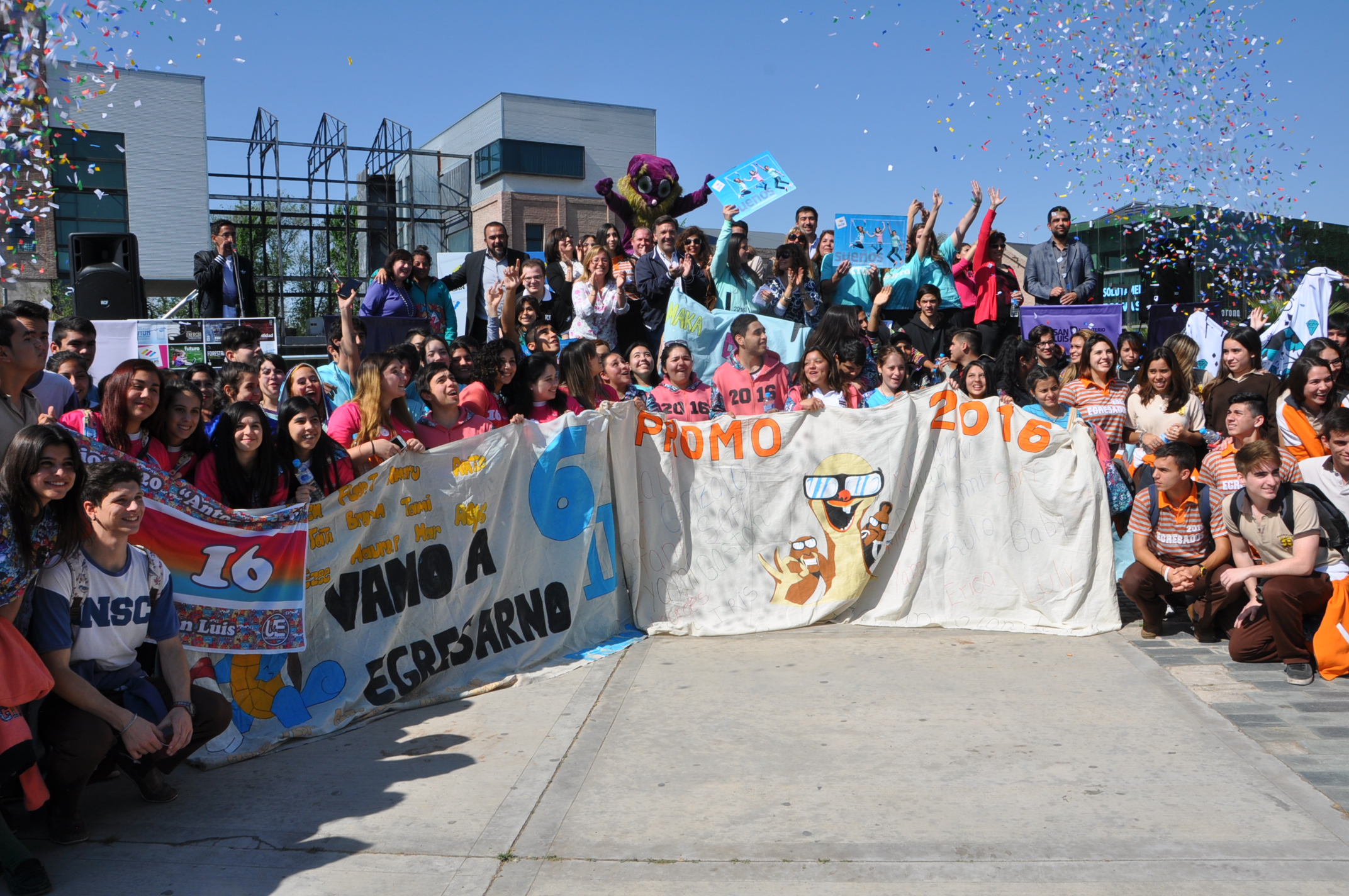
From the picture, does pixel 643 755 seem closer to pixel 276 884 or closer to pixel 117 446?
pixel 276 884

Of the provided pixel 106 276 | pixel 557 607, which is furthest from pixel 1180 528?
pixel 106 276

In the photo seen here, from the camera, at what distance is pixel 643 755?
15.0 ft

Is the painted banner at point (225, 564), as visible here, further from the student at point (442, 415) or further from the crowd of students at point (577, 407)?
the student at point (442, 415)

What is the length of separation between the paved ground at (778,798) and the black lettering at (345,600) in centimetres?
54

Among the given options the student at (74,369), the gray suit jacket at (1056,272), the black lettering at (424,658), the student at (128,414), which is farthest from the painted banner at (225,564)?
the gray suit jacket at (1056,272)

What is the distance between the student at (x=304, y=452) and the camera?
5.25 m

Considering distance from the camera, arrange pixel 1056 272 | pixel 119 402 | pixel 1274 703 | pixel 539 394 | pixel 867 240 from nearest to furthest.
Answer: pixel 119 402
pixel 1274 703
pixel 539 394
pixel 1056 272
pixel 867 240

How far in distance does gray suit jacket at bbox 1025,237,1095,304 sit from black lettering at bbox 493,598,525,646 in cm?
692

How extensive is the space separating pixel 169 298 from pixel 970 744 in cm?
3504

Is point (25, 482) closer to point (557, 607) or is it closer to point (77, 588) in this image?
point (77, 588)

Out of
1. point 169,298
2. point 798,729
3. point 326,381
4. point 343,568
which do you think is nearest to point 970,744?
point 798,729

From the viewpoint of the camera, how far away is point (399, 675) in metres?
5.41

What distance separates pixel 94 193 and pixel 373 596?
30.2 m

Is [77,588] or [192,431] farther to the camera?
[192,431]
